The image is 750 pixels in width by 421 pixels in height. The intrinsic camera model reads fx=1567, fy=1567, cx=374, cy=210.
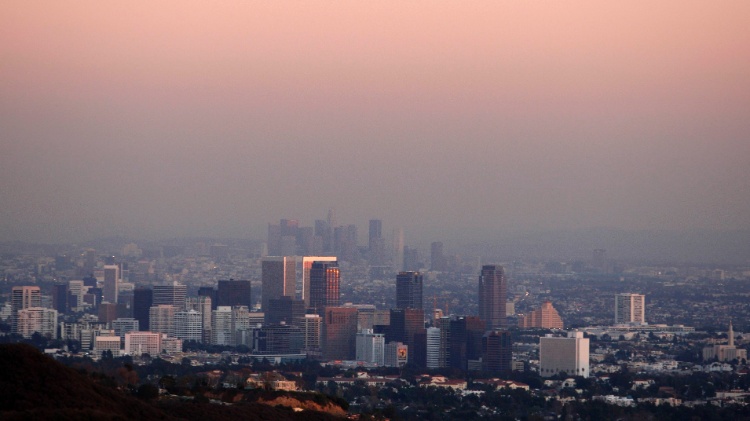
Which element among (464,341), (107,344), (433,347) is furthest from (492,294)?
(107,344)

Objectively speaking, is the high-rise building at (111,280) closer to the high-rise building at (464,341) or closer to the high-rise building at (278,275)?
the high-rise building at (278,275)

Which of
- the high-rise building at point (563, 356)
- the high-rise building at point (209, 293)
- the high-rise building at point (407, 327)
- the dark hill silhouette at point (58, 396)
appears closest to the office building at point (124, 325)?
the high-rise building at point (209, 293)

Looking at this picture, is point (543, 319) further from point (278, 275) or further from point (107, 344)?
point (107, 344)

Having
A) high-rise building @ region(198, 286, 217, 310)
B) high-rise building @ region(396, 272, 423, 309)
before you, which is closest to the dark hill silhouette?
high-rise building @ region(396, 272, 423, 309)

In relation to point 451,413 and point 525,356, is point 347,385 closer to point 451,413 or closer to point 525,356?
point 451,413

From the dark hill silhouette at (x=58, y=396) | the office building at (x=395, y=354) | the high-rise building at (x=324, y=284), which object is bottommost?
the office building at (x=395, y=354)

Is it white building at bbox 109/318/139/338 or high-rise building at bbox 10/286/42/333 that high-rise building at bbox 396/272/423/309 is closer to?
white building at bbox 109/318/139/338
